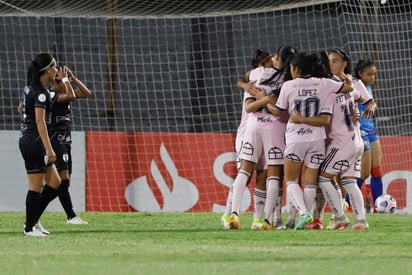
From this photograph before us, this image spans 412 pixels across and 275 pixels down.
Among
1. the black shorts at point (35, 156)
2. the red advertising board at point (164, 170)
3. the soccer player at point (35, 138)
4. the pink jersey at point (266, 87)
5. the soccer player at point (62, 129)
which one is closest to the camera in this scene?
the soccer player at point (35, 138)

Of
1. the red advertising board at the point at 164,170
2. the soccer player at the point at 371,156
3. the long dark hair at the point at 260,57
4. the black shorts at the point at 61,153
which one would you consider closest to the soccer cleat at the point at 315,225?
the long dark hair at the point at 260,57

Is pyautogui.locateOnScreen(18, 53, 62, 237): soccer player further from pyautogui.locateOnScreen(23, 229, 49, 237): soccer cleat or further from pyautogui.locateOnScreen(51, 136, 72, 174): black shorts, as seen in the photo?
pyautogui.locateOnScreen(51, 136, 72, 174): black shorts

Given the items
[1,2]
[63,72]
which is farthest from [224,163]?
[63,72]

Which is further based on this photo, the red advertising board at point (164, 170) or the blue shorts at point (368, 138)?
the red advertising board at point (164, 170)

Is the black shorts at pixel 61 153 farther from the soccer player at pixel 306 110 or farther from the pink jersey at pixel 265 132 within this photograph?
the soccer player at pixel 306 110

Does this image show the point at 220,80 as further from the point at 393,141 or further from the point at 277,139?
the point at 277,139

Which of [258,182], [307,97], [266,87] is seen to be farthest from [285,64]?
[258,182]

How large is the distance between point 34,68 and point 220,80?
11898mm

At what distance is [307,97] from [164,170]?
25.1 feet

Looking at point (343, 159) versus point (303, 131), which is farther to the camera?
point (343, 159)

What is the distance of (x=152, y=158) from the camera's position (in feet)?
65.5

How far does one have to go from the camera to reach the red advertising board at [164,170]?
1970cm

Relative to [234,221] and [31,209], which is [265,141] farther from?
[31,209]

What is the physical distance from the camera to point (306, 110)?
1251 cm
